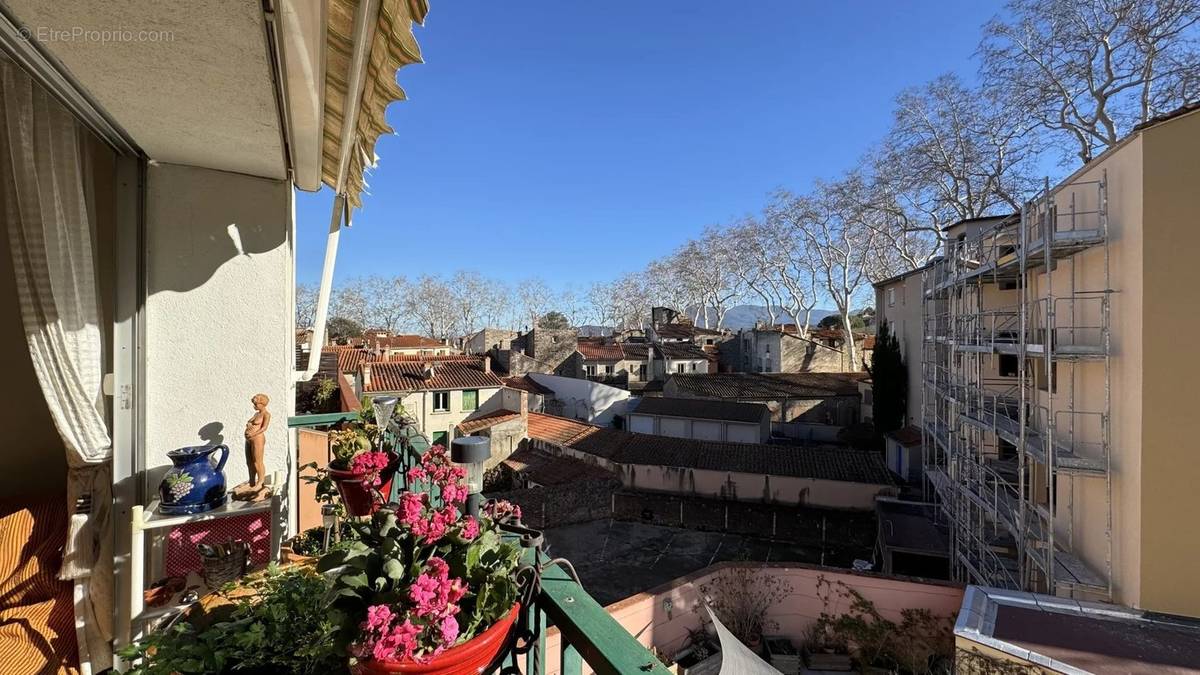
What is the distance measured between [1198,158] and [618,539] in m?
12.7

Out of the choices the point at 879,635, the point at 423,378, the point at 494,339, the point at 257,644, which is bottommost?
the point at 879,635

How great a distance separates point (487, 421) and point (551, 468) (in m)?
3.92

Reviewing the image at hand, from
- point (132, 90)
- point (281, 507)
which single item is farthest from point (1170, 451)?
point (132, 90)

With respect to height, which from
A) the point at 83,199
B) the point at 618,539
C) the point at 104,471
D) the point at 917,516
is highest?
the point at 83,199

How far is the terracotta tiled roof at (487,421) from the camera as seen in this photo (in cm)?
1786

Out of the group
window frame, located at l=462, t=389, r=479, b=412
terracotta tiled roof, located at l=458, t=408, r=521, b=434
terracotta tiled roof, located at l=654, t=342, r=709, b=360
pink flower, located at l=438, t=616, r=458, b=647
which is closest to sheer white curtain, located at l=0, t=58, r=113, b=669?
pink flower, located at l=438, t=616, r=458, b=647

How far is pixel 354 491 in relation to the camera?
250cm

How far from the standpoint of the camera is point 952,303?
35.3 feet

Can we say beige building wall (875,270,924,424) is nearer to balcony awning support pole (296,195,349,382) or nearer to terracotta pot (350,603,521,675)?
balcony awning support pole (296,195,349,382)

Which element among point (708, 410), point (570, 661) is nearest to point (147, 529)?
point (570, 661)

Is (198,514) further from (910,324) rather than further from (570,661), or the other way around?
(910,324)

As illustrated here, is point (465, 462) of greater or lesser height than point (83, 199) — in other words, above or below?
below

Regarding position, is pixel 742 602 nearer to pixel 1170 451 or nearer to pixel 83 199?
pixel 1170 451

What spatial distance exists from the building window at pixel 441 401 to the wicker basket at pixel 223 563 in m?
18.1
